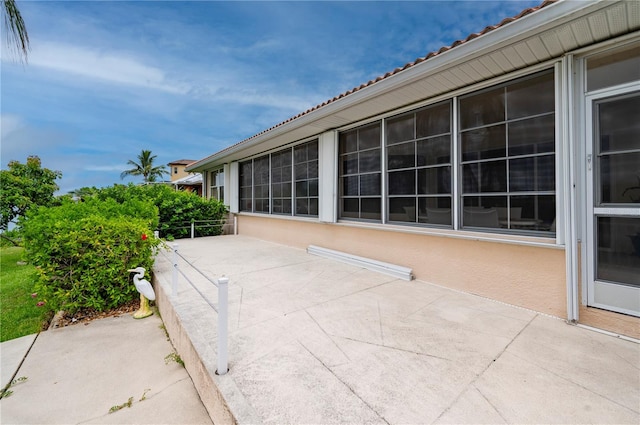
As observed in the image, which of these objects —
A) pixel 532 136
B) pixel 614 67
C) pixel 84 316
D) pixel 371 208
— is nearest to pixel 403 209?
pixel 371 208

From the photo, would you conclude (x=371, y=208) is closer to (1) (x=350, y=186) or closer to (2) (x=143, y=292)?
(1) (x=350, y=186)

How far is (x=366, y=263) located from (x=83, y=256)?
15.1 ft

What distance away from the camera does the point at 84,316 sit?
421 cm

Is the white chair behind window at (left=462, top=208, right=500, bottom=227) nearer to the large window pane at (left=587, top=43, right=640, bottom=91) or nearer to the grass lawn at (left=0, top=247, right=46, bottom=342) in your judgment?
the large window pane at (left=587, top=43, right=640, bottom=91)

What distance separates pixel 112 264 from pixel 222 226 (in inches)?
262

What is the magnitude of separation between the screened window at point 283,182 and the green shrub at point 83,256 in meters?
3.76

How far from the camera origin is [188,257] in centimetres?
654

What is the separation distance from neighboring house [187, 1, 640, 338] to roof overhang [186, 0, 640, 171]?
0.05 feet

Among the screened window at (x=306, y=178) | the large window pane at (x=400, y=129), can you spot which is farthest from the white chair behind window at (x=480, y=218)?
the screened window at (x=306, y=178)

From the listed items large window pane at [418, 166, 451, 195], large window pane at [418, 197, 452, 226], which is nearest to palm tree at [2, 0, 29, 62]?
large window pane at [418, 166, 451, 195]

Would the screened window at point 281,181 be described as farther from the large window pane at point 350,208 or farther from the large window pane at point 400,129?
the large window pane at point 400,129

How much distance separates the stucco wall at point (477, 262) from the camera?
3.12 meters

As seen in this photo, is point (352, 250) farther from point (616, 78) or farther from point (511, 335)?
point (616, 78)

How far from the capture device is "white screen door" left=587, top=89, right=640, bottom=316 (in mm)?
2637
